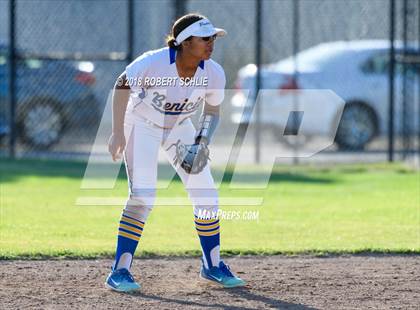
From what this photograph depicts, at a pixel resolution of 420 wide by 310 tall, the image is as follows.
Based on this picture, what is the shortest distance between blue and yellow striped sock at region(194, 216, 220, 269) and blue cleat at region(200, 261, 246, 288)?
4cm

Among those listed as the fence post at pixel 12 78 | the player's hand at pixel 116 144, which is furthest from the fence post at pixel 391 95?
the player's hand at pixel 116 144

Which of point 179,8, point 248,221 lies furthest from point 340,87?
point 248,221

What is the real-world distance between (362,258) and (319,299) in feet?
6.37

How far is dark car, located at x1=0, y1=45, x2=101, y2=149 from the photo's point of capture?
16297 millimetres

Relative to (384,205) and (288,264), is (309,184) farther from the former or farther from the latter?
(288,264)

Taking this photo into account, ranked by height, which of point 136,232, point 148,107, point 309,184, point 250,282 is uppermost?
point 148,107

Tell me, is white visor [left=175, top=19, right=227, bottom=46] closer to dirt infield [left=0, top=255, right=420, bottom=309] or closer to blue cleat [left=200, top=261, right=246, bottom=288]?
blue cleat [left=200, top=261, right=246, bottom=288]

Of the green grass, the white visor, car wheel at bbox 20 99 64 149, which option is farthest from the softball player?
car wheel at bbox 20 99 64 149

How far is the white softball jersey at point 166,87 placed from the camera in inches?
290

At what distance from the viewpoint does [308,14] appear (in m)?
16.8

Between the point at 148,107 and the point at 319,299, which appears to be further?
the point at 148,107

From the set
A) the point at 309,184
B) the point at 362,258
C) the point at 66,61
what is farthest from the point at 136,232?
the point at 66,61

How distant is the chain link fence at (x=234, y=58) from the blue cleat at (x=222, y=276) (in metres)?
8.59

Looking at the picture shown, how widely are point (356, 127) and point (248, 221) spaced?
7.33m
